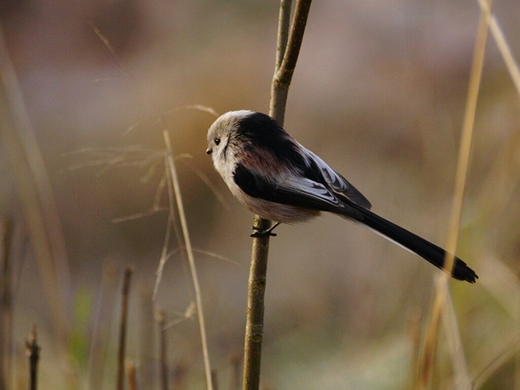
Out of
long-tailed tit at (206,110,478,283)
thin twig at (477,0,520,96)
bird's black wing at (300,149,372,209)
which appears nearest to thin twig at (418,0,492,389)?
thin twig at (477,0,520,96)

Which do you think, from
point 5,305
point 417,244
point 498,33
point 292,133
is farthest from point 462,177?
point 292,133

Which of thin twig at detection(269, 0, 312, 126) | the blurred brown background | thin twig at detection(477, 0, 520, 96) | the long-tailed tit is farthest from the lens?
the blurred brown background

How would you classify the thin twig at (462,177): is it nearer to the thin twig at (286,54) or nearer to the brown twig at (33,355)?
the thin twig at (286,54)

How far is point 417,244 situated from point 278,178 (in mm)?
411

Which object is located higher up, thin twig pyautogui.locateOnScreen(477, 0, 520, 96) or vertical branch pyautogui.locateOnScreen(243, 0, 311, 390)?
thin twig pyautogui.locateOnScreen(477, 0, 520, 96)

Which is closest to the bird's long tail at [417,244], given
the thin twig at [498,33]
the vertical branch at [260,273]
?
the vertical branch at [260,273]

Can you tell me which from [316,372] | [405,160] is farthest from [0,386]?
[405,160]

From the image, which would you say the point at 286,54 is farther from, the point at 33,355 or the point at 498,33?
the point at 33,355

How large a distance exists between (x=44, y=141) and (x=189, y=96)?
89cm

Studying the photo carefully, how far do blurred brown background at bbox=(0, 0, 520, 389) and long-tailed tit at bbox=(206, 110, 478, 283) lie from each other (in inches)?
38.9

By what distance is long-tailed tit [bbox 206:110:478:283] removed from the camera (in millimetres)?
1494

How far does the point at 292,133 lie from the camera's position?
11.6 feet

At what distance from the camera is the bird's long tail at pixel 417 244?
1.13 m

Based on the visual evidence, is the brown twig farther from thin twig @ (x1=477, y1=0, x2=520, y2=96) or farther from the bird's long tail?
thin twig @ (x1=477, y1=0, x2=520, y2=96)
